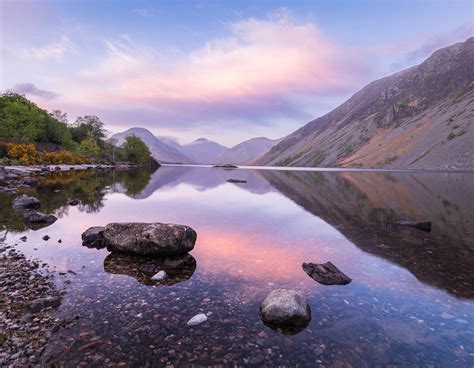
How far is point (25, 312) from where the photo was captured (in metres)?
9.96

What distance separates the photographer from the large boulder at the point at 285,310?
10102 mm

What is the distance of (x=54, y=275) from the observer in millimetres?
13516

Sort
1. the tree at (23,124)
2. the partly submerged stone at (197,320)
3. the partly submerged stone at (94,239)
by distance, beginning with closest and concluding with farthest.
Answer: the partly submerged stone at (197,320) → the partly submerged stone at (94,239) → the tree at (23,124)

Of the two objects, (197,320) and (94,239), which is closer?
(197,320)

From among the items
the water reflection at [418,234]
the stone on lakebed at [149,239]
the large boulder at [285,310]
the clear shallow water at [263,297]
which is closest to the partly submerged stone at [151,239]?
the stone on lakebed at [149,239]

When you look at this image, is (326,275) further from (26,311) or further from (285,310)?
(26,311)

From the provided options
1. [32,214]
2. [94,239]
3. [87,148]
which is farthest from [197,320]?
[87,148]

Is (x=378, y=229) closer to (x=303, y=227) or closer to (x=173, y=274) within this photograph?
(x=303, y=227)

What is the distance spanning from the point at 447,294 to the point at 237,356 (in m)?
10.4

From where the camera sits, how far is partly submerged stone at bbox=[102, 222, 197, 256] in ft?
53.6

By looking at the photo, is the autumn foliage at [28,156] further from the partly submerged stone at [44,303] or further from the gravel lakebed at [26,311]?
the partly submerged stone at [44,303]

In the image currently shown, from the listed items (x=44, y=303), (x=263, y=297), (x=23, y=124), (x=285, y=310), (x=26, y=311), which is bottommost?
(x=263, y=297)

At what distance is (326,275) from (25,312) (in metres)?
12.5

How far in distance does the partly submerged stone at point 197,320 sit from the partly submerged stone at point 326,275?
6.32 m
